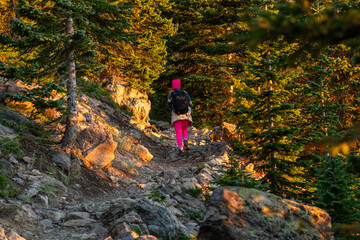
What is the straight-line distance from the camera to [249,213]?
350 centimetres

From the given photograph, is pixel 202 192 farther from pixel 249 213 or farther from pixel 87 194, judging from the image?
pixel 249 213

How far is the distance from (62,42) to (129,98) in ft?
33.3

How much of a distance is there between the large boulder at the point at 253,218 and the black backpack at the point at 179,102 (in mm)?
6805

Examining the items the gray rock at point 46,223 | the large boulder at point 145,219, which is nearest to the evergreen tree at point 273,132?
the large boulder at point 145,219

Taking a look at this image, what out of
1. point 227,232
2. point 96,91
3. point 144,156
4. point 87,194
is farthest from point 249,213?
point 96,91

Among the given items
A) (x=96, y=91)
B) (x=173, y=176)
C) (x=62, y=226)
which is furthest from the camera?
(x=96, y=91)

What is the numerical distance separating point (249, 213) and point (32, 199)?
3.72 meters

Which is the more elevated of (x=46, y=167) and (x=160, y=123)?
(x=160, y=123)

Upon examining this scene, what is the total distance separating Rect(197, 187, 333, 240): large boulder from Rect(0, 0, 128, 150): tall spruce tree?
4.52m

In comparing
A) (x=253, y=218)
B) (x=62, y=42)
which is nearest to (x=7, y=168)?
(x=62, y=42)

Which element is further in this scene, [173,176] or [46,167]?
[173,176]

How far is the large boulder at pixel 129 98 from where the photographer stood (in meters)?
17.1

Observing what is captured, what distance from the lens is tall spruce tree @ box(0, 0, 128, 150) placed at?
658 cm

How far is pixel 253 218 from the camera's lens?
3490mm
